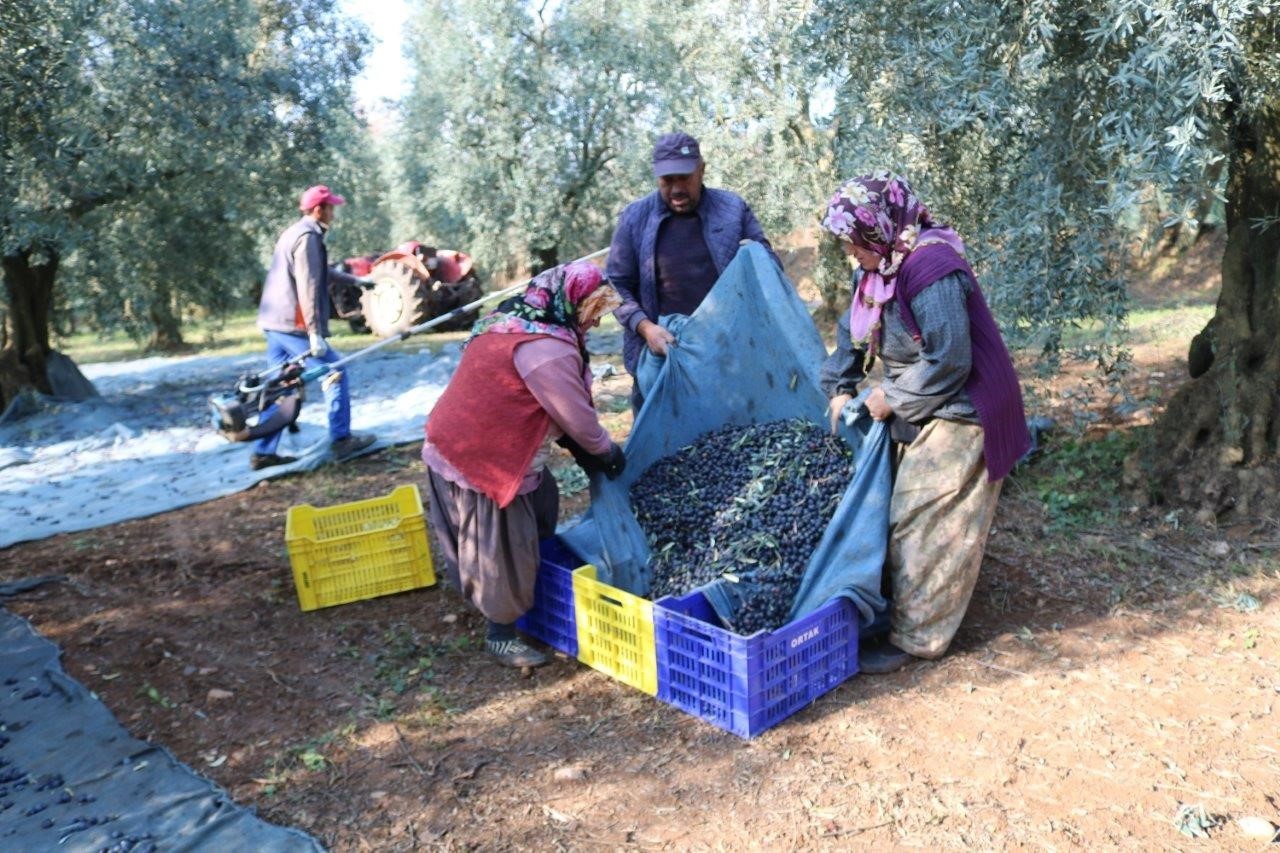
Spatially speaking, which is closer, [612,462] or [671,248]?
[612,462]

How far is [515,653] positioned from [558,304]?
1.30 m

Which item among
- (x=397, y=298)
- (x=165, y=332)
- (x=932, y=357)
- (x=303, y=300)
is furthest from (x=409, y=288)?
(x=932, y=357)

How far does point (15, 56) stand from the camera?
565 cm

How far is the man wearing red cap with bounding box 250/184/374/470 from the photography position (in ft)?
20.7

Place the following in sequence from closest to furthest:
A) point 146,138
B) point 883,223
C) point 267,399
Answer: point 883,223, point 267,399, point 146,138

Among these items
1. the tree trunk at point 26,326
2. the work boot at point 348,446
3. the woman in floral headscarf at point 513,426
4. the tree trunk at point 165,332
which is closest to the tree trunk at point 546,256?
the tree trunk at point 165,332

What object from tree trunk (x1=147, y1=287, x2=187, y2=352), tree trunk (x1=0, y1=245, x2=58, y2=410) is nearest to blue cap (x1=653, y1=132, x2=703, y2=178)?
tree trunk (x1=0, y1=245, x2=58, y2=410)

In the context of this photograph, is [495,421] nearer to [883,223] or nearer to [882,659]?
[883,223]

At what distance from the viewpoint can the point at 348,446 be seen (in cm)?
680

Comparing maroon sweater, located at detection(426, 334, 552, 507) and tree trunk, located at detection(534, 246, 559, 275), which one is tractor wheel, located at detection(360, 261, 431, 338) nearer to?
tree trunk, located at detection(534, 246, 559, 275)

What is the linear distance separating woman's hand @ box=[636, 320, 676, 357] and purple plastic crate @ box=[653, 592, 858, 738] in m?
1.24

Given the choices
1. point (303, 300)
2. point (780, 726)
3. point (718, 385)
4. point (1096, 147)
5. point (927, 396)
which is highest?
point (1096, 147)

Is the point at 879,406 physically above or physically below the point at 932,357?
below

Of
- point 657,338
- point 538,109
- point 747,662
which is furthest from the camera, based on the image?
point 538,109
